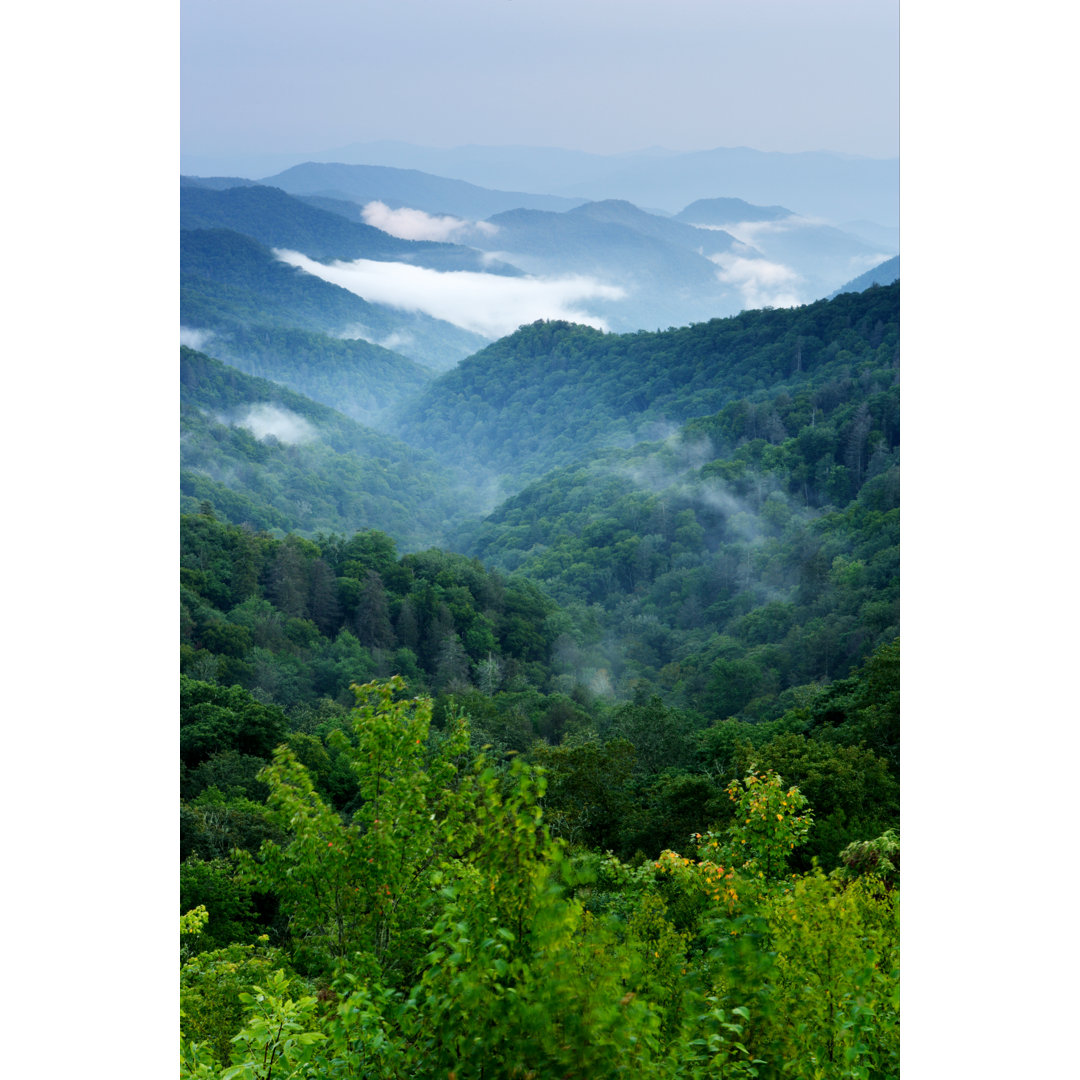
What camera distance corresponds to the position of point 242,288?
8391mm

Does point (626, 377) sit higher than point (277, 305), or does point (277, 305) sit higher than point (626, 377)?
point (277, 305)

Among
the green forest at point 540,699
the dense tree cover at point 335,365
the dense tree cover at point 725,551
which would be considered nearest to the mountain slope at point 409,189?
the green forest at point 540,699

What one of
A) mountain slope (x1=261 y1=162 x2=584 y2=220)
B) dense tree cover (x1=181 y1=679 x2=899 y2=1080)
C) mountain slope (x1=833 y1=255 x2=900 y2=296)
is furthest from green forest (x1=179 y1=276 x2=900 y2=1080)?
mountain slope (x1=833 y1=255 x2=900 y2=296)

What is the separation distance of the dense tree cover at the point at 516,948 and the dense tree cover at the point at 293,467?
143 inches

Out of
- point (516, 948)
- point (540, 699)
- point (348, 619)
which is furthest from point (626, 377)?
point (516, 948)

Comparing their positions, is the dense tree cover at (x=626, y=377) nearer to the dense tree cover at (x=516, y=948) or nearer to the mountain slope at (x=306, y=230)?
the mountain slope at (x=306, y=230)

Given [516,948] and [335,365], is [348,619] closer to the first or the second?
[335,365]

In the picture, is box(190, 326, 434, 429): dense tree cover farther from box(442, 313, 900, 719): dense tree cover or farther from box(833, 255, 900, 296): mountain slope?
box(833, 255, 900, 296): mountain slope

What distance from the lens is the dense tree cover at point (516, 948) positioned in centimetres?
230

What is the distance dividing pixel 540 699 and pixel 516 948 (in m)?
3.38

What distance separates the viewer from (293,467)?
962cm
